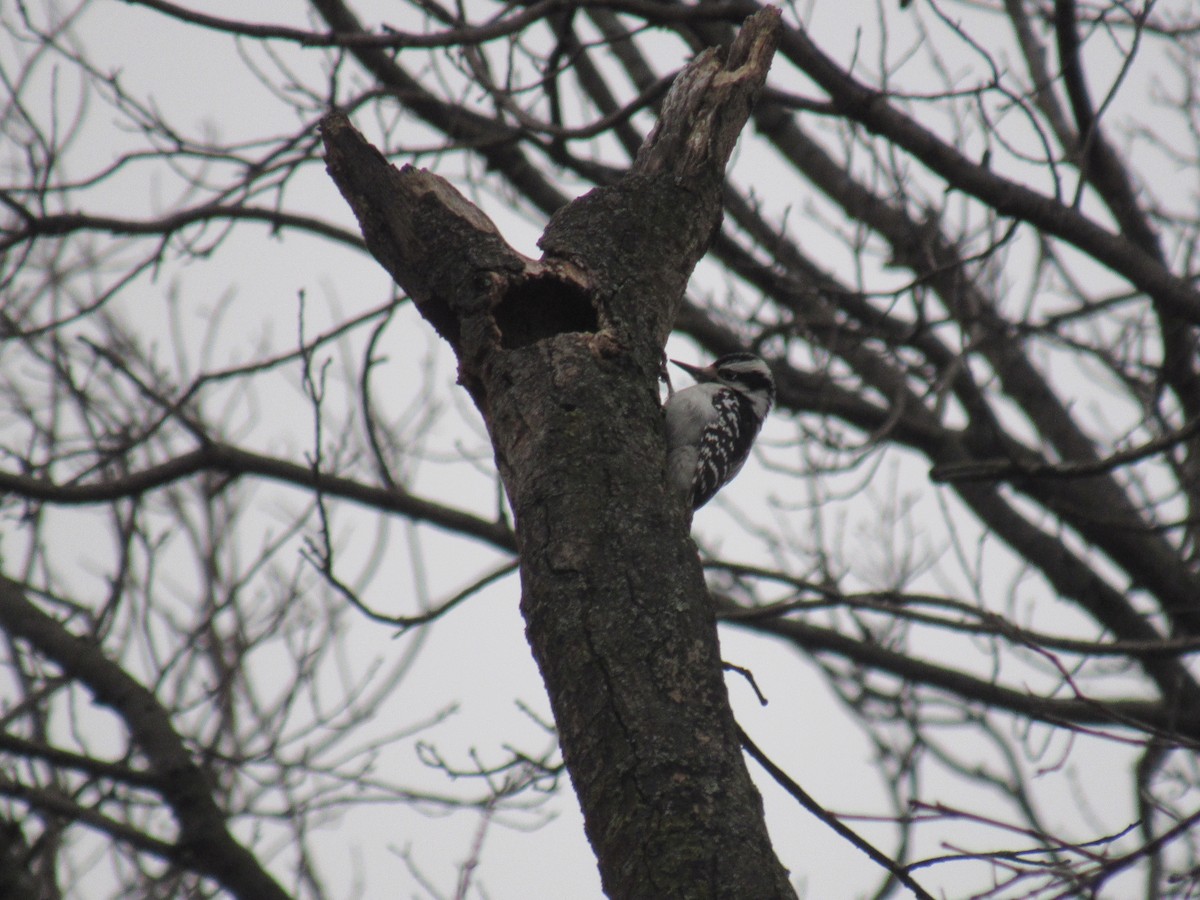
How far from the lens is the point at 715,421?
596cm

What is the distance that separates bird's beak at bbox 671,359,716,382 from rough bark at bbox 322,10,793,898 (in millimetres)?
3005

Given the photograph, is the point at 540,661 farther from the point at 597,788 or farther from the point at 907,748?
the point at 907,748

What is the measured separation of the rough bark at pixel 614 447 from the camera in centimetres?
199

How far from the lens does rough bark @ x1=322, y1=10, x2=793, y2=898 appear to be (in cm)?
199

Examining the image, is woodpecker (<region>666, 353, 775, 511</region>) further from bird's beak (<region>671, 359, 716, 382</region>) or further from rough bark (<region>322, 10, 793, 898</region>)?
rough bark (<region>322, 10, 793, 898</region>)

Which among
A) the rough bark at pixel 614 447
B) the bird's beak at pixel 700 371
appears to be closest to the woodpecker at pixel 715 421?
the bird's beak at pixel 700 371

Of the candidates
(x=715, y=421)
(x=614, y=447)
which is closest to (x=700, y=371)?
(x=715, y=421)

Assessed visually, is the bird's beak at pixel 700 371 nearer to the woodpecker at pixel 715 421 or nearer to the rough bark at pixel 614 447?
the woodpecker at pixel 715 421

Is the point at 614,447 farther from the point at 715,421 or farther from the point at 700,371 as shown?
the point at 700,371

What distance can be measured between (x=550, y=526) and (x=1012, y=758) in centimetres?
546

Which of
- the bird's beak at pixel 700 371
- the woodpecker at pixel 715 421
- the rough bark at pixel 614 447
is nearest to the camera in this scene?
the rough bark at pixel 614 447

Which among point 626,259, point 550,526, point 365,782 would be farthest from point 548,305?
point 365,782

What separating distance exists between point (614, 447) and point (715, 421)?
11.3 feet

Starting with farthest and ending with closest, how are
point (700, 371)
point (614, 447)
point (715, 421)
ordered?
point (700, 371) → point (715, 421) → point (614, 447)
